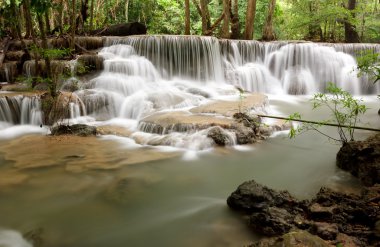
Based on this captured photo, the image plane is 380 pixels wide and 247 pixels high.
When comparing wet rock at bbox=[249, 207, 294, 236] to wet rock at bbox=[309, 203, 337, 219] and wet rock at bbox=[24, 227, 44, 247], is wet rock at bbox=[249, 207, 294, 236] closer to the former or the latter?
wet rock at bbox=[309, 203, 337, 219]

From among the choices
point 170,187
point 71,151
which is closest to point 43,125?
point 71,151

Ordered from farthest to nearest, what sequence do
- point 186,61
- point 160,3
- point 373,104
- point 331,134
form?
point 160,3
point 186,61
point 373,104
point 331,134

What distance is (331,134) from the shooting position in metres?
8.13

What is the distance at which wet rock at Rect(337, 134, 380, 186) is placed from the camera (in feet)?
15.9

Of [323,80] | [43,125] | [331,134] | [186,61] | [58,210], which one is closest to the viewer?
[58,210]

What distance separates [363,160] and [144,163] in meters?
3.76

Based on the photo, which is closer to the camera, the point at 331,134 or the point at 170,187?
the point at 170,187

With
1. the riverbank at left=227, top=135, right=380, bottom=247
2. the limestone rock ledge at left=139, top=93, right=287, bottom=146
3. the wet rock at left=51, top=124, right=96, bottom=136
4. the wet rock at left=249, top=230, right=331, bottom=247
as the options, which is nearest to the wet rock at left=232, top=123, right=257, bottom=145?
the limestone rock ledge at left=139, top=93, right=287, bottom=146

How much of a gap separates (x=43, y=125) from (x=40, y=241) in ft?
19.6

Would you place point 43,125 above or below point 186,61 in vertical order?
below

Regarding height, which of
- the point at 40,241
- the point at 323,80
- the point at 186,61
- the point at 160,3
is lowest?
the point at 40,241

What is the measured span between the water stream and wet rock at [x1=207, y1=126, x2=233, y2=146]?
0.54 ft

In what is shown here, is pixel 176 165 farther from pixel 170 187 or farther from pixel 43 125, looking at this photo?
pixel 43 125

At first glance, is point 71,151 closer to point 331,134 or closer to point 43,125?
point 43,125
